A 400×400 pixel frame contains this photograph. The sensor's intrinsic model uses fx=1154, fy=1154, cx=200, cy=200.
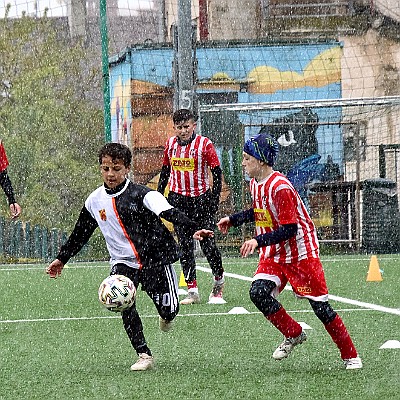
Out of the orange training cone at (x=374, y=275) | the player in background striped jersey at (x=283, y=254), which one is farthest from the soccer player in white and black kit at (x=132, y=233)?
the orange training cone at (x=374, y=275)

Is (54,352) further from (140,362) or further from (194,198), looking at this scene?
(194,198)

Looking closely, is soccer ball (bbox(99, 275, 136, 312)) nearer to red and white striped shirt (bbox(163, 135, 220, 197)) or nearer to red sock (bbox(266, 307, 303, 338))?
red sock (bbox(266, 307, 303, 338))

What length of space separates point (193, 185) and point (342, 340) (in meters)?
4.44

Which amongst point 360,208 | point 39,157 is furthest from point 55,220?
point 360,208

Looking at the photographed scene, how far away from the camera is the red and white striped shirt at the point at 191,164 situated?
34.4 ft

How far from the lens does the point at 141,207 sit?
6.48 meters

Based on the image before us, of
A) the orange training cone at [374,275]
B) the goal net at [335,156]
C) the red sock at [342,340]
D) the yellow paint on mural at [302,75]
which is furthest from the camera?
the yellow paint on mural at [302,75]

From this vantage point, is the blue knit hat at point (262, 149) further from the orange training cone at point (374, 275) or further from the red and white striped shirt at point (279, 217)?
the orange training cone at point (374, 275)

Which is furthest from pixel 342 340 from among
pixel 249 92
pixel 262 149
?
pixel 249 92

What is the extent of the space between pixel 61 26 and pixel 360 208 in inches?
727

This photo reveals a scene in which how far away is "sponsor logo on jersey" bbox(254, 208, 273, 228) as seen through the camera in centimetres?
650

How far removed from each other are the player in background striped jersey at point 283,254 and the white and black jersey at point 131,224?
0.36m

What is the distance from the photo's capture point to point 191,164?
34.5 feet

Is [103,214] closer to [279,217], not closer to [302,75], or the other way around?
[279,217]
